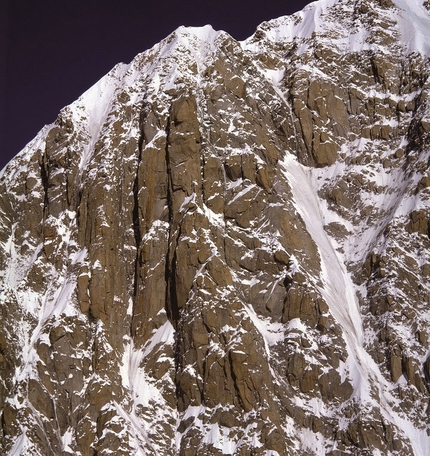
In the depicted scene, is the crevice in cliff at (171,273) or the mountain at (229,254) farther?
the crevice in cliff at (171,273)

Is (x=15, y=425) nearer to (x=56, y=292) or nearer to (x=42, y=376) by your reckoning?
(x=42, y=376)

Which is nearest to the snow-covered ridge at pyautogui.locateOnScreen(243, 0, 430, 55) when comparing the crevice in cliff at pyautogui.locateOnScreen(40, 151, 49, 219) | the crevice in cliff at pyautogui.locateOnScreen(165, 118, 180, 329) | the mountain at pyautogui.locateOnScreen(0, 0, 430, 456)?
the mountain at pyautogui.locateOnScreen(0, 0, 430, 456)

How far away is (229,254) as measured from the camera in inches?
3984

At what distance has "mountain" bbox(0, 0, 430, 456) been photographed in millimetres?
91250

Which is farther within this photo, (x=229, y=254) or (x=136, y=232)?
(x=136, y=232)

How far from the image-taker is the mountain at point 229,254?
91250 millimetres

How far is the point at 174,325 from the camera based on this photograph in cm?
9756

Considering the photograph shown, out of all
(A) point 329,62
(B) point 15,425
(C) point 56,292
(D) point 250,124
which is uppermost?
(A) point 329,62

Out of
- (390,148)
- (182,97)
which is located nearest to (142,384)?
(182,97)

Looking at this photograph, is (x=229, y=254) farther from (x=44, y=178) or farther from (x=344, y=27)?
(x=344, y=27)

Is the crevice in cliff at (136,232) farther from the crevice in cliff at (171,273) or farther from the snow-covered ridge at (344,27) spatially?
the snow-covered ridge at (344,27)

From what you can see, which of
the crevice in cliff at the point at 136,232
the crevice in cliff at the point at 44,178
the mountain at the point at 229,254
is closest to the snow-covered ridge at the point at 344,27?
the mountain at the point at 229,254

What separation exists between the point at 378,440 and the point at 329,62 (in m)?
50.8

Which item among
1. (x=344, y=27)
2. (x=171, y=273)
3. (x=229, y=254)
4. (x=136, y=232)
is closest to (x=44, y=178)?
(x=136, y=232)
